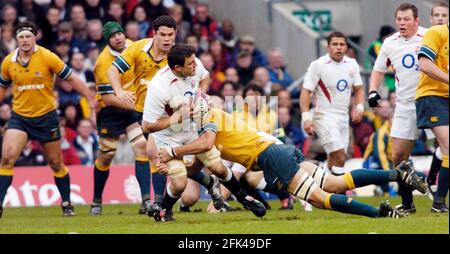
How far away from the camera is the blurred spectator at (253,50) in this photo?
2508cm

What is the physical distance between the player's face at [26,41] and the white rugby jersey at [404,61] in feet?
15.1

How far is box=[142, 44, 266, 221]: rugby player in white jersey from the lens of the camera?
1394 cm

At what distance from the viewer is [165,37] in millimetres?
15445

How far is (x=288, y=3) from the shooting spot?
27141 millimetres

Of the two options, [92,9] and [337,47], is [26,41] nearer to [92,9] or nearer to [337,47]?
[337,47]

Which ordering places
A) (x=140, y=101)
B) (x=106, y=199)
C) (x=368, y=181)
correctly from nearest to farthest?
(x=368, y=181), (x=140, y=101), (x=106, y=199)

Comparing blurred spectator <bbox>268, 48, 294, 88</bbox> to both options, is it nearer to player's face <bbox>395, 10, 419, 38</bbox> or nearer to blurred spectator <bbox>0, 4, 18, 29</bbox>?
blurred spectator <bbox>0, 4, 18, 29</bbox>

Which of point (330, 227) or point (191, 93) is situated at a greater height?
point (191, 93)

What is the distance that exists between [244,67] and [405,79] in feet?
29.8
